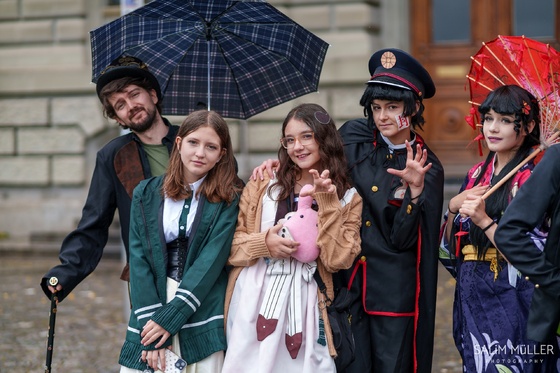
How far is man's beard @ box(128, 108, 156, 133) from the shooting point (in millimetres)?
5000

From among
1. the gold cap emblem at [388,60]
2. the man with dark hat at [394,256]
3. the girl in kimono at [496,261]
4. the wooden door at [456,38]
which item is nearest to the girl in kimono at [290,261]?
the man with dark hat at [394,256]

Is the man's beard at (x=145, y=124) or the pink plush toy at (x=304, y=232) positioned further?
the man's beard at (x=145, y=124)

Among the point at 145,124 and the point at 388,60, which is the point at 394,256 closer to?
the point at 388,60

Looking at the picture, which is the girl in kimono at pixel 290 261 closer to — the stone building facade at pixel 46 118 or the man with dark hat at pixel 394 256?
the man with dark hat at pixel 394 256

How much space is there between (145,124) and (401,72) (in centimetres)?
139

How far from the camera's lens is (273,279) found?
175 inches

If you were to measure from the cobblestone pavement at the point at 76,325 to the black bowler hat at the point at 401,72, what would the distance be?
116 inches

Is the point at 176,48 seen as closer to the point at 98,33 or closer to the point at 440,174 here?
the point at 98,33

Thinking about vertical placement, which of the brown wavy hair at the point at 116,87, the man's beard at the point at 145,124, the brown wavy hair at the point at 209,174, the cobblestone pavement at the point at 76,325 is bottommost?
the cobblestone pavement at the point at 76,325

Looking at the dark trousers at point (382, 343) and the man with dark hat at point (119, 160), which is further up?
the man with dark hat at point (119, 160)

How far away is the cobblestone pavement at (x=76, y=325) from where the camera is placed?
7.45 metres

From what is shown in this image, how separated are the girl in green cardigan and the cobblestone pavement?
3.00 meters

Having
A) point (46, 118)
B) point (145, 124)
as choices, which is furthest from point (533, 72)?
point (46, 118)

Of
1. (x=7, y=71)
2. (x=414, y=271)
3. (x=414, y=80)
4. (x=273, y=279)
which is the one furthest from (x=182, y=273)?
(x=7, y=71)
